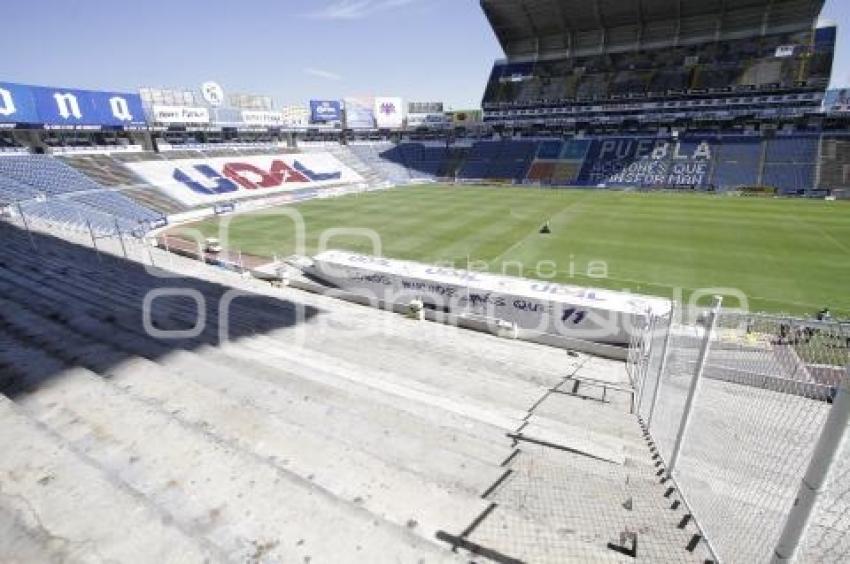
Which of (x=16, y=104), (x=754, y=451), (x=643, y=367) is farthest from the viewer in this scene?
(x=16, y=104)

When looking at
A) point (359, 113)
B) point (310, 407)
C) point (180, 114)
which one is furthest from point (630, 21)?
point (310, 407)

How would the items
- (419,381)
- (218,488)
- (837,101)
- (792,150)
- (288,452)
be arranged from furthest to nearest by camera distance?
(837,101) < (792,150) < (419,381) < (288,452) < (218,488)

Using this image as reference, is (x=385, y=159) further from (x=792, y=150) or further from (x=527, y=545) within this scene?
(x=527, y=545)

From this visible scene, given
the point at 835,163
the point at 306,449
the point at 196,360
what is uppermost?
the point at 306,449

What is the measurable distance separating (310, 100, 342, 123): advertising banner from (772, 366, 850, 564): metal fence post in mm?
90310

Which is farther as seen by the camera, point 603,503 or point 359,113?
point 359,113

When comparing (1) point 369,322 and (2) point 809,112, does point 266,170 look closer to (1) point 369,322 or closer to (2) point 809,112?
(1) point 369,322

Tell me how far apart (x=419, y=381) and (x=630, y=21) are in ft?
257

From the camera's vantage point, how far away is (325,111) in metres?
85.1

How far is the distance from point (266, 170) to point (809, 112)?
226 ft

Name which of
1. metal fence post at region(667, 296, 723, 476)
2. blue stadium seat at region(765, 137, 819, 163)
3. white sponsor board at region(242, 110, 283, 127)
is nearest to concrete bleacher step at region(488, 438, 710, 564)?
metal fence post at region(667, 296, 723, 476)

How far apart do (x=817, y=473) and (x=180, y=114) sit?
7599cm

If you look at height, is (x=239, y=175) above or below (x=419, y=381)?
above

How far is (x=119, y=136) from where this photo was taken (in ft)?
193
